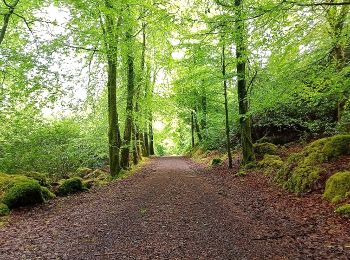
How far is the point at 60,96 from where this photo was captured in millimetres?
13094

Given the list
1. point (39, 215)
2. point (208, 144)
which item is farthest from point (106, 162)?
point (39, 215)

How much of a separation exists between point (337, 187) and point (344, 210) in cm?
116

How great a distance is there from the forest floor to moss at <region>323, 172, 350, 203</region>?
10.0 inches

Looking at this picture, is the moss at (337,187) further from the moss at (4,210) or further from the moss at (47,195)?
the moss at (47,195)

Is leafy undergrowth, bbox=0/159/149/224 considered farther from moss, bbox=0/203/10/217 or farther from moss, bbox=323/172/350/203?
moss, bbox=323/172/350/203

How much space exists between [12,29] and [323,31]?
13.1 m

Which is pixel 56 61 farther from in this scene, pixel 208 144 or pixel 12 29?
pixel 208 144

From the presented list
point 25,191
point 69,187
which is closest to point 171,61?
point 69,187

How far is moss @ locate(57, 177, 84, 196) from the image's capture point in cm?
1203

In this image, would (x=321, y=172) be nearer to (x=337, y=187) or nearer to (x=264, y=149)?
(x=337, y=187)

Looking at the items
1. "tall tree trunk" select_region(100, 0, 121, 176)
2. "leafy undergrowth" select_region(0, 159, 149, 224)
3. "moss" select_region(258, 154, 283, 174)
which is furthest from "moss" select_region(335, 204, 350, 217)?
"tall tree trunk" select_region(100, 0, 121, 176)

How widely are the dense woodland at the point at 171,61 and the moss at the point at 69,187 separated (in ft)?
3.13

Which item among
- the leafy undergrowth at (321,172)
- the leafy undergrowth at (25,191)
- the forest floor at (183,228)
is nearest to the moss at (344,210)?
the leafy undergrowth at (321,172)

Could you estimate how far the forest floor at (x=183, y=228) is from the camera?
16.9ft
